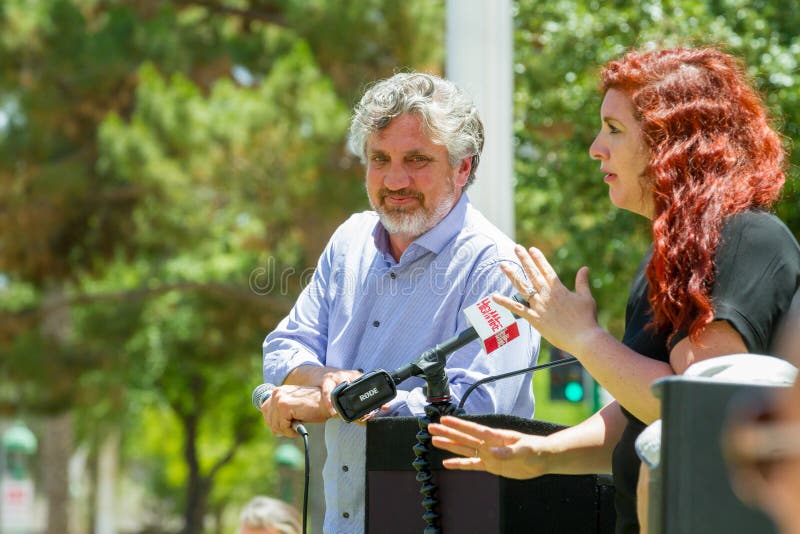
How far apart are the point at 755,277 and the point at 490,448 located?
0.63 m

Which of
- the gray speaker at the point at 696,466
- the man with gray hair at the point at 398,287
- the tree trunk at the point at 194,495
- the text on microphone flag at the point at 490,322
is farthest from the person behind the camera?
the tree trunk at the point at 194,495

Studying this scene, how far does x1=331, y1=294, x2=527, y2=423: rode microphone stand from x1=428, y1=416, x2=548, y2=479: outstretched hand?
0.19 metres

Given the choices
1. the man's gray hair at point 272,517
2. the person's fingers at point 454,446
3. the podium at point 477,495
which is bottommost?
the man's gray hair at point 272,517

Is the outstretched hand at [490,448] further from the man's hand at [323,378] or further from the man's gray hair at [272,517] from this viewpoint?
the man's gray hair at [272,517]

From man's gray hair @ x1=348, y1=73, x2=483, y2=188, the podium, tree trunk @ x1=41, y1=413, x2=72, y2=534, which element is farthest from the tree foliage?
the podium

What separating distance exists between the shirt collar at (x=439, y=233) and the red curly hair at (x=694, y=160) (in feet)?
2.82

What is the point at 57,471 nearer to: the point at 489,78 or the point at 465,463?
the point at 489,78

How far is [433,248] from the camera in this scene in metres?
3.36

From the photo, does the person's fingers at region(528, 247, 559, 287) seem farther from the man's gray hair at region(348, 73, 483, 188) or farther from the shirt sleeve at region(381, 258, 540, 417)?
the man's gray hair at region(348, 73, 483, 188)

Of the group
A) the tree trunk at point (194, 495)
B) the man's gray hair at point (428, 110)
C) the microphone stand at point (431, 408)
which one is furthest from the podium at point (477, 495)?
the tree trunk at point (194, 495)

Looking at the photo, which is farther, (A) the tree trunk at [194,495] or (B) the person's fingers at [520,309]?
(A) the tree trunk at [194,495]

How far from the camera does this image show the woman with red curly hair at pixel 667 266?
230cm

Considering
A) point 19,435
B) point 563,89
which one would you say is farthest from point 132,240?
point 19,435

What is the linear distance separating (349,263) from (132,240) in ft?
48.9
